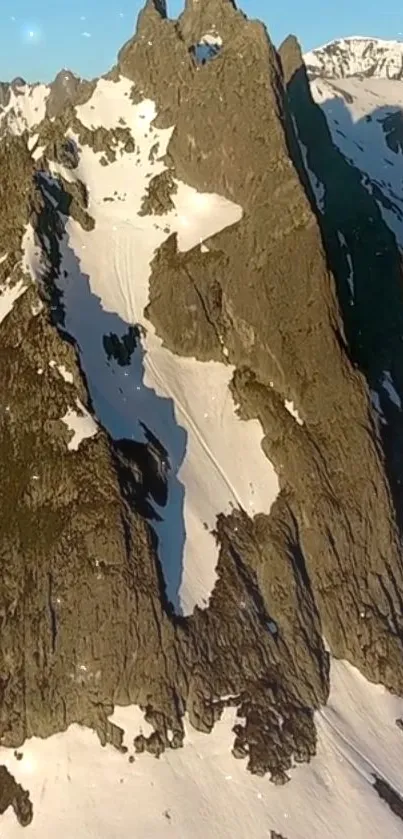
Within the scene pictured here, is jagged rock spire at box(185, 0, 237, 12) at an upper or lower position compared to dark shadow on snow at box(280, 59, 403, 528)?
upper

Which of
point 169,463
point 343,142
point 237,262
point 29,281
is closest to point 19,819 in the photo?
point 169,463

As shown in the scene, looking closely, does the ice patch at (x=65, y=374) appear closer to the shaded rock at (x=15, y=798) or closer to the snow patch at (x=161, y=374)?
the snow patch at (x=161, y=374)

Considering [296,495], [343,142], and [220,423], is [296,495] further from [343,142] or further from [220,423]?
[343,142]

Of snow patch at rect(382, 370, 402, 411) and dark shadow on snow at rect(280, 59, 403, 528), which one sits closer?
dark shadow on snow at rect(280, 59, 403, 528)

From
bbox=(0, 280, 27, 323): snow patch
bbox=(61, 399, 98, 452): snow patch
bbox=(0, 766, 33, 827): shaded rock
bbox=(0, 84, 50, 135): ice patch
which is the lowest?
bbox=(0, 766, 33, 827): shaded rock

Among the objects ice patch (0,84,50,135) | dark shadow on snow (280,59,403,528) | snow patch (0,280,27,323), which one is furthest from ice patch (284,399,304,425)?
ice patch (0,84,50,135)

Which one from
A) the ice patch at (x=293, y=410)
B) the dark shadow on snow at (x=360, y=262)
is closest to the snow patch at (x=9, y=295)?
the ice patch at (x=293, y=410)

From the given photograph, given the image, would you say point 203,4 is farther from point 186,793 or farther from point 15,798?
point 15,798

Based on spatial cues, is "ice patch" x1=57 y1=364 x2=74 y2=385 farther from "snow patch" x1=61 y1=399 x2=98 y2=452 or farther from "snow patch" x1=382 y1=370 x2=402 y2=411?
"snow patch" x1=382 y1=370 x2=402 y2=411
